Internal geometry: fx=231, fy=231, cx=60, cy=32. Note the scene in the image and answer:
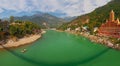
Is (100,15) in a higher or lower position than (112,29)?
higher

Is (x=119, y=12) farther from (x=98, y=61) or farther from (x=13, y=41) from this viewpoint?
(x=98, y=61)

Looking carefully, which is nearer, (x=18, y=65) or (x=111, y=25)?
(x=18, y=65)

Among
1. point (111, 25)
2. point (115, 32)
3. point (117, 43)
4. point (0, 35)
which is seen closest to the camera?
point (117, 43)

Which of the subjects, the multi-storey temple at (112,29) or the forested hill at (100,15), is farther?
the forested hill at (100,15)

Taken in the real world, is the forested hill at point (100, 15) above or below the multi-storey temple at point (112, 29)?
above

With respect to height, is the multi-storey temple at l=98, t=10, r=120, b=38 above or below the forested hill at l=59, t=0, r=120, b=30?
below

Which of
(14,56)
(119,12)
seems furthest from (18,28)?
(119,12)

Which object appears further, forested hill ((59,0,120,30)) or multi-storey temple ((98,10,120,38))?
forested hill ((59,0,120,30))

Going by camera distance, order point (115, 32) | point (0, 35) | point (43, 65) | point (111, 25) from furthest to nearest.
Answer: point (111, 25), point (115, 32), point (0, 35), point (43, 65)

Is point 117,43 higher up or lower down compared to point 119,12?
lower down

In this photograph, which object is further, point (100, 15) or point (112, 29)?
point (100, 15)
